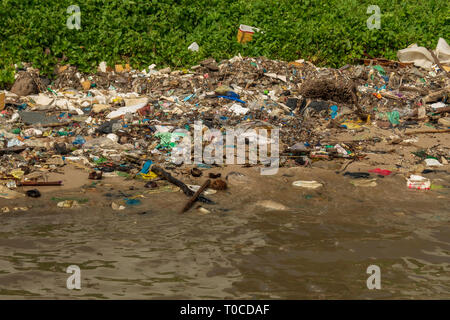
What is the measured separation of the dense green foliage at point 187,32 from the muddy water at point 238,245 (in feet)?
13.8

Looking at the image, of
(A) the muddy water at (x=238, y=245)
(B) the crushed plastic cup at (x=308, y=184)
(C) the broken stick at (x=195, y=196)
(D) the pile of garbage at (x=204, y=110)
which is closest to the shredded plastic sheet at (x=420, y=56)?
(D) the pile of garbage at (x=204, y=110)

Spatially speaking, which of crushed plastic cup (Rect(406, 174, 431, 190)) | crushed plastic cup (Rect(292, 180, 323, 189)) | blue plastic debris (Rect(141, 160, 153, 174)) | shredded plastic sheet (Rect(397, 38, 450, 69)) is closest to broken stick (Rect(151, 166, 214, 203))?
blue plastic debris (Rect(141, 160, 153, 174))

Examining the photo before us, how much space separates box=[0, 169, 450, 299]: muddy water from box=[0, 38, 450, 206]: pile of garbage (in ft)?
2.98

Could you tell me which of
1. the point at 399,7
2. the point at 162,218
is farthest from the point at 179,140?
the point at 399,7

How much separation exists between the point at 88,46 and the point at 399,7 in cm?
694

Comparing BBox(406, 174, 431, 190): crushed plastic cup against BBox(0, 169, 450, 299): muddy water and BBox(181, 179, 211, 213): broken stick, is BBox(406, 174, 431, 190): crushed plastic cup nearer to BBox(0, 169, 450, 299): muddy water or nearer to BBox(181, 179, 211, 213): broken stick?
BBox(0, 169, 450, 299): muddy water

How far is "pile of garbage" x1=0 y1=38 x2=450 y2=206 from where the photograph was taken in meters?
6.71

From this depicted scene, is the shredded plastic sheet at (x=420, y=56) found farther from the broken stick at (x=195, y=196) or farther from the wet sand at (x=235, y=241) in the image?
the broken stick at (x=195, y=196)

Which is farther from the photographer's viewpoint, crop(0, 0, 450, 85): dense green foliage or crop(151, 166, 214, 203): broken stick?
crop(0, 0, 450, 85): dense green foliage

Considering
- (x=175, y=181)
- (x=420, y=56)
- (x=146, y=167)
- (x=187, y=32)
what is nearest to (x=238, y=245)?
(x=175, y=181)

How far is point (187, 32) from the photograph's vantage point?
10.6 m
